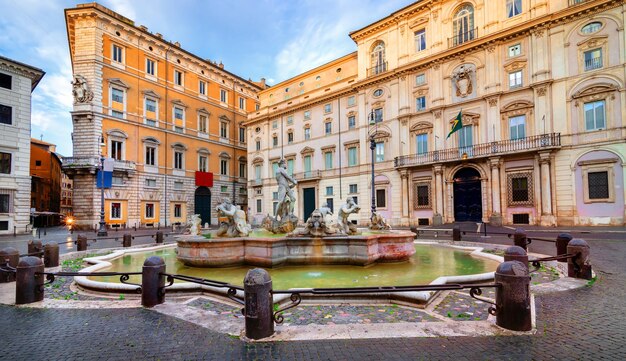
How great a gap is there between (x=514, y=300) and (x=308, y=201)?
34245 mm

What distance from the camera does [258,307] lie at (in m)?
4.04

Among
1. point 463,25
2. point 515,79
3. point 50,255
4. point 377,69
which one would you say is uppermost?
point 463,25

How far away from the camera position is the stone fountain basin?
8359 millimetres

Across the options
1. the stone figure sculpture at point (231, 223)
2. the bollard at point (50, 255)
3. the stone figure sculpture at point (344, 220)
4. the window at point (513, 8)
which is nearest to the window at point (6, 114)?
the bollard at point (50, 255)

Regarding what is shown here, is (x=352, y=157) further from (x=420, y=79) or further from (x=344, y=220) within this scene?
(x=344, y=220)

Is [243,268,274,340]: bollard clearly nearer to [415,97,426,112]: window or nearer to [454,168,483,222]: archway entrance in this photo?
[454,168,483,222]: archway entrance

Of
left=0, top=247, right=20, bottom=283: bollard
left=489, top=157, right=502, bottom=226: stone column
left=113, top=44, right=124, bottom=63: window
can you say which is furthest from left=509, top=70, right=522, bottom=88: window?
left=113, top=44, right=124, bottom=63: window

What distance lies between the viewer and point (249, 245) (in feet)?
28.2

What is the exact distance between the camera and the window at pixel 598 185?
69.7ft

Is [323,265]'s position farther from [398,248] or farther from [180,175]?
[180,175]

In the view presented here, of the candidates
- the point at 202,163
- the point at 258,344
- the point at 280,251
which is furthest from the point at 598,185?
the point at 202,163

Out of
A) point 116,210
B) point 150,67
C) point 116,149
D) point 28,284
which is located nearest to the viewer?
point 28,284

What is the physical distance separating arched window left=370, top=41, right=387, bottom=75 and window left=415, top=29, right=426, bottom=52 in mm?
3487

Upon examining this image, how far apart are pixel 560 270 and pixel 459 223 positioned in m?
18.9
